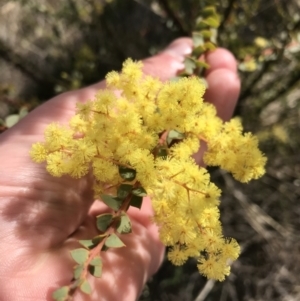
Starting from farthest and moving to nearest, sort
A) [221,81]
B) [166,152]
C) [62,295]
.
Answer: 1. [221,81]
2. [166,152]
3. [62,295]

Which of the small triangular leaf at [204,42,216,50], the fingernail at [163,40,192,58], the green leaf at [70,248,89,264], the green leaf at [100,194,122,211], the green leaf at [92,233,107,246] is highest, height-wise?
the small triangular leaf at [204,42,216,50]

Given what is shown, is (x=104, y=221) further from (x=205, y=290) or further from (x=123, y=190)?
(x=205, y=290)

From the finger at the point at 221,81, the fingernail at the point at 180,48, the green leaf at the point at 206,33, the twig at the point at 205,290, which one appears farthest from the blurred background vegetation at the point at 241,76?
the green leaf at the point at 206,33

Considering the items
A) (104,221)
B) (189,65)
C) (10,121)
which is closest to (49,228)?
(104,221)

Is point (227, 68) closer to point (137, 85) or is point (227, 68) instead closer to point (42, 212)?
point (137, 85)

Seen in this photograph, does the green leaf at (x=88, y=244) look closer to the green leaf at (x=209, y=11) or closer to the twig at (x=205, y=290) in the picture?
the green leaf at (x=209, y=11)

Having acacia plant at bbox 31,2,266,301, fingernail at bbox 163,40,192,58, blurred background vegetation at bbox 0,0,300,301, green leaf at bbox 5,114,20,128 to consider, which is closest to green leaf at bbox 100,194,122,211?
acacia plant at bbox 31,2,266,301

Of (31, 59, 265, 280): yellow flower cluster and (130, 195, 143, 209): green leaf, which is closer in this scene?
(31, 59, 265, 280): yellow flower cluster

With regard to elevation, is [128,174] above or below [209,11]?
below

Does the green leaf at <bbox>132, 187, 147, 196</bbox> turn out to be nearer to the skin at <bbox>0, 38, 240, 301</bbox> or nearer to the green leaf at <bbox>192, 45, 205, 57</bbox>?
the skin at <bbox>0, 38, 240, 301</bbox>
